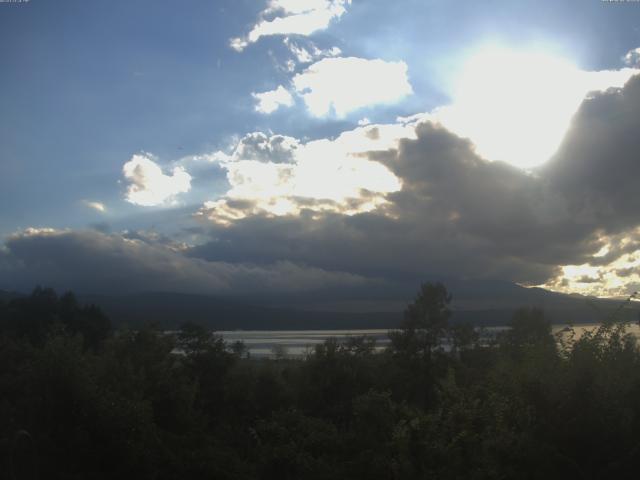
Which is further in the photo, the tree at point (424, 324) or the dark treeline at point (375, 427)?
the tree at point (424, 324)

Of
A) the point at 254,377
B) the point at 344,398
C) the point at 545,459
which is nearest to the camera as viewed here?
the point at 545,459

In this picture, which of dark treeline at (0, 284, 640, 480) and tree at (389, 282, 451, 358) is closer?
dark treeline at (0, 284, 640, 480)

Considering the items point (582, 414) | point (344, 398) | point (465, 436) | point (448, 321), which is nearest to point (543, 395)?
point (582, 414)

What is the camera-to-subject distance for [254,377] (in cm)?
5488

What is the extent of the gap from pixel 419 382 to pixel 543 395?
131ft

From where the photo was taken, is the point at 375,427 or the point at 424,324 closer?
the point at 375,427

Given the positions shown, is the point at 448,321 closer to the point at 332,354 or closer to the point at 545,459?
the point at 332,354

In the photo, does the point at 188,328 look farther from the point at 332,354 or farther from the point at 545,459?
the point at 545,459

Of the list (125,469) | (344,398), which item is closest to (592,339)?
(125,469)

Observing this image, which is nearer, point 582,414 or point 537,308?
point 582,414

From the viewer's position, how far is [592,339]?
18406 mm

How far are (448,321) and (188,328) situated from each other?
25.2 m

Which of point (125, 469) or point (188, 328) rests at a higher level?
point (188, 328)

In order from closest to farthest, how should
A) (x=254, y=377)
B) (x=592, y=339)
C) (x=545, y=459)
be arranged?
(x=545, y=459) < (x=592, y=339) < (x=254, y=377)
